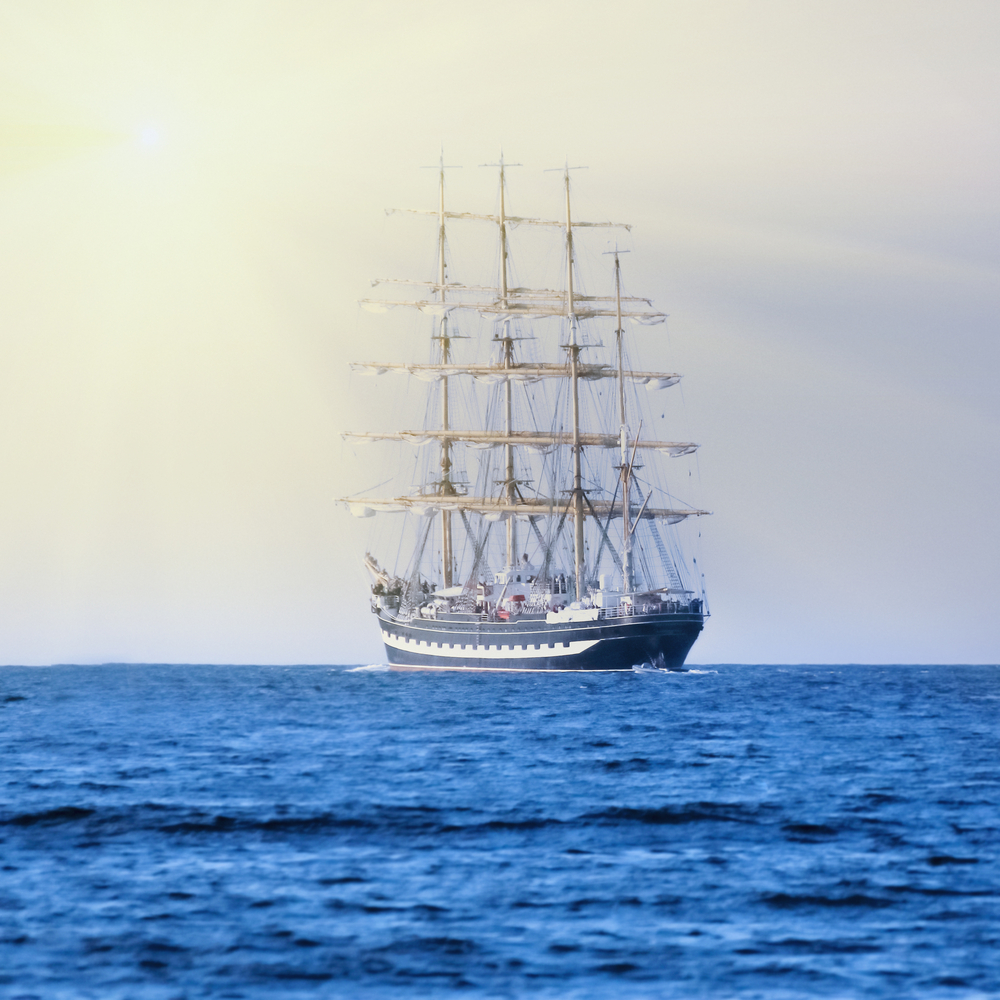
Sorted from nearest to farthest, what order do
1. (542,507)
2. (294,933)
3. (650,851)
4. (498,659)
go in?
(294,933), (650,851), (498,659), (542,507)

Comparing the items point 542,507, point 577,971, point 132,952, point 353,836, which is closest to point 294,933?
point 132,952

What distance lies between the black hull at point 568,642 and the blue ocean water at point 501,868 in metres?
55.2

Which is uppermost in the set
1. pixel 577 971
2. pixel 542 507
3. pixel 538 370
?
pixel 538 370

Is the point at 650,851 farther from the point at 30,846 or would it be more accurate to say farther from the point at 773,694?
the point at 773,694

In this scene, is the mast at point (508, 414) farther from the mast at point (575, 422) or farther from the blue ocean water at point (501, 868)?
→ the blue ocean water at point (501, 868)

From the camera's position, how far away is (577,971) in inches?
633

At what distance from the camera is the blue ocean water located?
16062mm

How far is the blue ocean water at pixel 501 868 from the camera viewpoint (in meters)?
16.1

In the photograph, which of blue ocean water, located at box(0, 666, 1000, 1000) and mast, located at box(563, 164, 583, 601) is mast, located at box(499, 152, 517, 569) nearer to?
mast, located at box(563, 164, 583, 601)

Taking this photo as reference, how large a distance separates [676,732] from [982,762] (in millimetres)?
13644

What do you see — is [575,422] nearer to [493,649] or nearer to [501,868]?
[493,649]

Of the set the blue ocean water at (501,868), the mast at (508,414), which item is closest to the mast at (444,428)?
the mast at (508,414)

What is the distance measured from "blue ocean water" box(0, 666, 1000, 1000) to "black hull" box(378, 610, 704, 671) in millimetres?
55206

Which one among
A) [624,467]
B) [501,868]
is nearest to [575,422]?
[624,467]
